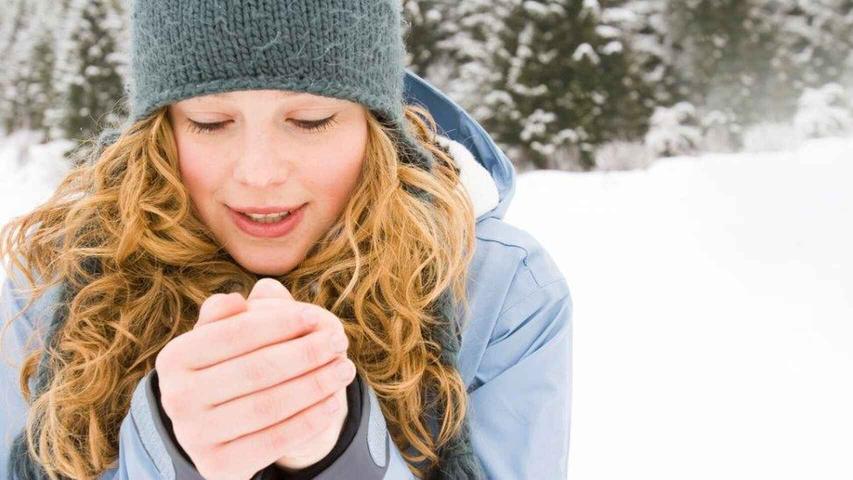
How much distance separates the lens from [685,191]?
7922 mm

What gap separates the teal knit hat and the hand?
0.59 m

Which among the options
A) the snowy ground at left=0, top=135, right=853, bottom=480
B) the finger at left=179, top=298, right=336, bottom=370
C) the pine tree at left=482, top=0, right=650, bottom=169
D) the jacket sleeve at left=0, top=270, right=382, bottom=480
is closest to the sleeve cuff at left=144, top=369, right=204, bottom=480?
the jacket sleeve at left=0, top=270, right=382, bottom=480

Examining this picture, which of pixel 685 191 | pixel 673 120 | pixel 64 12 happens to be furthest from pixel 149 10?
pixel 64 12

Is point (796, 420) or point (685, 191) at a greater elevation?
point (796, 420)

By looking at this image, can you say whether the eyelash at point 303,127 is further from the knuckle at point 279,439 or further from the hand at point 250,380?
the knuckle at point 279,439

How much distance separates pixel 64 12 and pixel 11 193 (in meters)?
2.72

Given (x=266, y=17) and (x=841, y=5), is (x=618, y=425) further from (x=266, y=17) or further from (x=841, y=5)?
(x=841, y=5)

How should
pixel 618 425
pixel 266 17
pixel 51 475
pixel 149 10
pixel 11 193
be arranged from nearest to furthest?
pixel 266 17 < pixel 149 10 < pixel 51 475 < pixel 618 425 < pixel 11 193

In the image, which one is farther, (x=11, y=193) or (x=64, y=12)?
(x=64, y=12)

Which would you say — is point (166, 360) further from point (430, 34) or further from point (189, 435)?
point (430, 34)

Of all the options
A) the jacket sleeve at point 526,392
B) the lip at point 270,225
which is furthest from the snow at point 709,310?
the lip at point 270,225

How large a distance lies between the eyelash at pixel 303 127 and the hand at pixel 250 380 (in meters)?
0.56

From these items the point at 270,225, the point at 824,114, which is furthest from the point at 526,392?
the point at 824,114

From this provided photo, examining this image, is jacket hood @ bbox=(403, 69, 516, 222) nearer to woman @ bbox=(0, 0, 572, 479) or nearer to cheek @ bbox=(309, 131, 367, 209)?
woman @ bbox=(0, 0, 572, 479)
